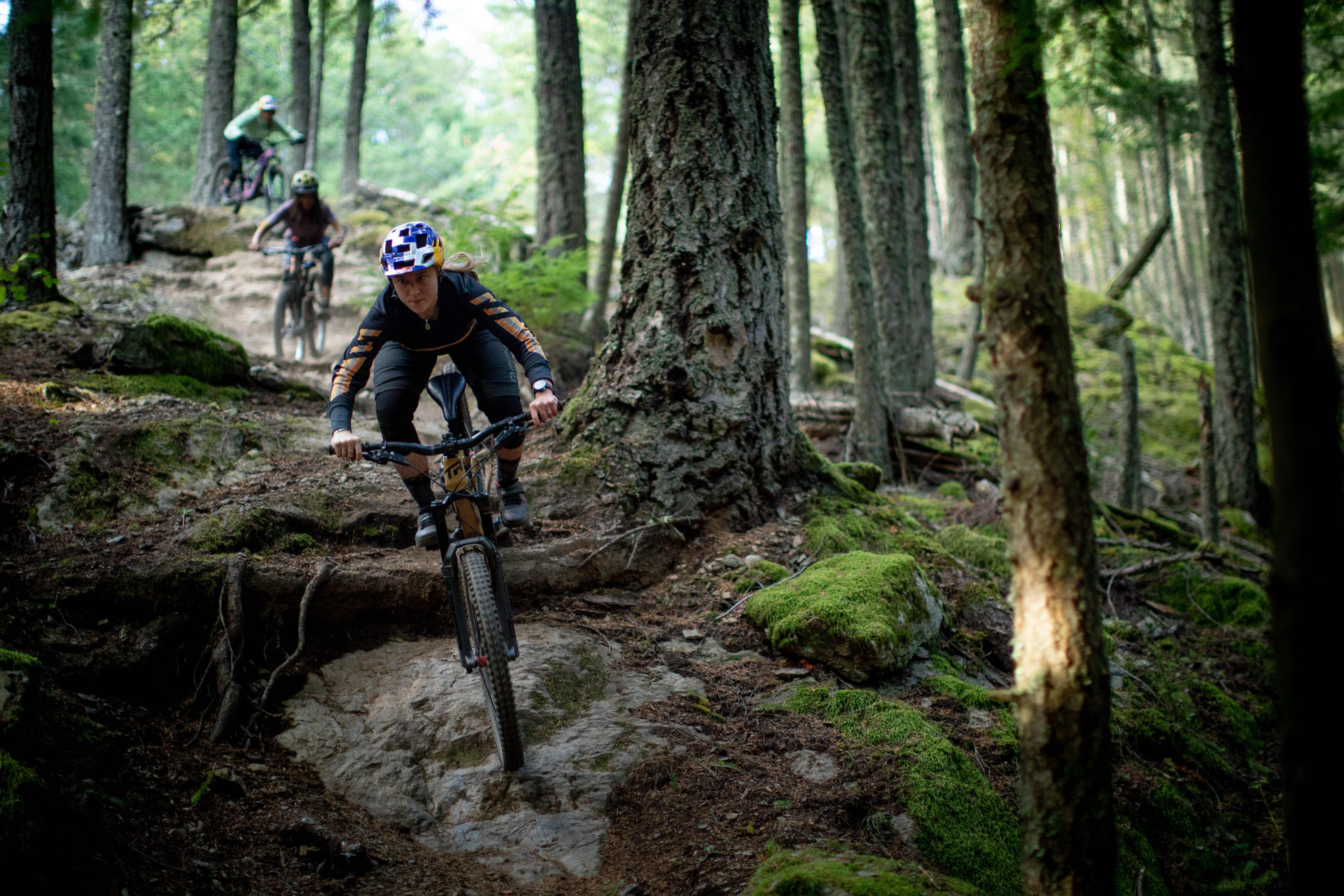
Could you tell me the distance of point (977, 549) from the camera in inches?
271

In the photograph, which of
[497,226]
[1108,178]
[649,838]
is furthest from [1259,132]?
[1108,178]

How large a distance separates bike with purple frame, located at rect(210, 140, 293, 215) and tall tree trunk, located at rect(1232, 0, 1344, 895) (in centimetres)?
1395

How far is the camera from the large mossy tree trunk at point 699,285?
228 inches

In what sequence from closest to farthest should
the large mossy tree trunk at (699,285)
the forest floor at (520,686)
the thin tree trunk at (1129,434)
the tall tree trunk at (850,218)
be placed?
the forest floor at (520,686) → the large mossy tree trunk at (699,285) → the tall tree trunk at (850,218) → the thin tree trunk at (1129,434)

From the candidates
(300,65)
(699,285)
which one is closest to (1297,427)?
(699,285)

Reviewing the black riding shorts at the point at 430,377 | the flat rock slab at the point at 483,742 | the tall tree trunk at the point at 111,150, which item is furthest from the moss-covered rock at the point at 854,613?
the tall tree trunk at the point at 111,150

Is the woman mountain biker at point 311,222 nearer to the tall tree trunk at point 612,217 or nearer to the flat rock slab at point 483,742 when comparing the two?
the tall tree trunk at point 612,217

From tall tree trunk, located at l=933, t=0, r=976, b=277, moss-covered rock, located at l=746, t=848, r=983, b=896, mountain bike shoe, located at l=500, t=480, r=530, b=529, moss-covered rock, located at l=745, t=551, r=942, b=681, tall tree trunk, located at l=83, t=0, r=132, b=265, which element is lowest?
moss-covered rock, located at l=746, t=848, r=983, b=896

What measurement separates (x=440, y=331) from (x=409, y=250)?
0.51 m

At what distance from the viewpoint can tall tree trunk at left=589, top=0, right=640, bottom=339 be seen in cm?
1064

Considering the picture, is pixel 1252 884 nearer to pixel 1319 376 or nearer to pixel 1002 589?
pixel 1002 589

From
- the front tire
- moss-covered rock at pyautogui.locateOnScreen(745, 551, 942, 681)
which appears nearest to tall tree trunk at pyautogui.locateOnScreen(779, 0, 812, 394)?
moss-covered rock at pyautogui.locateOnScreen(745, 551, 942, 681)

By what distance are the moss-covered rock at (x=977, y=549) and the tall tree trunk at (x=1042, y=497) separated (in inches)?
169

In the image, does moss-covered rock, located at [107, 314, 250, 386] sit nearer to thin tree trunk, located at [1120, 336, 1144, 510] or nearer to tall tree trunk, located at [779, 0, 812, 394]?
tall tree trunk, located at [779, 0, 812, 394]
